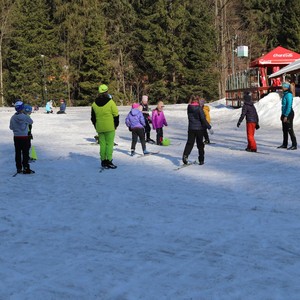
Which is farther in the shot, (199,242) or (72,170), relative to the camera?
(72,170)

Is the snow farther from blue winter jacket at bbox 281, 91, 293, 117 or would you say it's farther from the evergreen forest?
the evergreen forest

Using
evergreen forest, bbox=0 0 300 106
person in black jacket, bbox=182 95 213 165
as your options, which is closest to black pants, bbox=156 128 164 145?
person in black jacket, bbox=182 95 213 165

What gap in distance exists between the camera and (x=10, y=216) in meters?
6.02

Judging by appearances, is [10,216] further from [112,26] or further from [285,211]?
[112,26]

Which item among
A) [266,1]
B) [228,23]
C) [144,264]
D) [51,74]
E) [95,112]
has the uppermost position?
[266,1]

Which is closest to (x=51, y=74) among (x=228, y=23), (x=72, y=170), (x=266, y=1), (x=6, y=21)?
(x=6, y=21)

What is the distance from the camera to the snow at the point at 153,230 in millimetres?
3672

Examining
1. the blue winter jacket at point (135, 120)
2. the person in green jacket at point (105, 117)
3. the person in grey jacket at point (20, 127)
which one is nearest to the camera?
the person in grey jacket at point (20, 127)

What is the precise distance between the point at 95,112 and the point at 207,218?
4411 millimetres

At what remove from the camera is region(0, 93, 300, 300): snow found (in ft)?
12.0

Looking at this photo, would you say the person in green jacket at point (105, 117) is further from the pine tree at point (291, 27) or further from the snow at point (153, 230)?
the pine tree at point (291, 27)

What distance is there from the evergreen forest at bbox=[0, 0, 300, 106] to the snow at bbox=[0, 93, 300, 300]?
43.4 meters

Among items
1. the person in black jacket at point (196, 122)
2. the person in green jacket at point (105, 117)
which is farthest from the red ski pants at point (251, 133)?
the person in green jacket at point (105, 117)

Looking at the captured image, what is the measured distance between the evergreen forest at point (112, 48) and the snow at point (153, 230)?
142 feet
